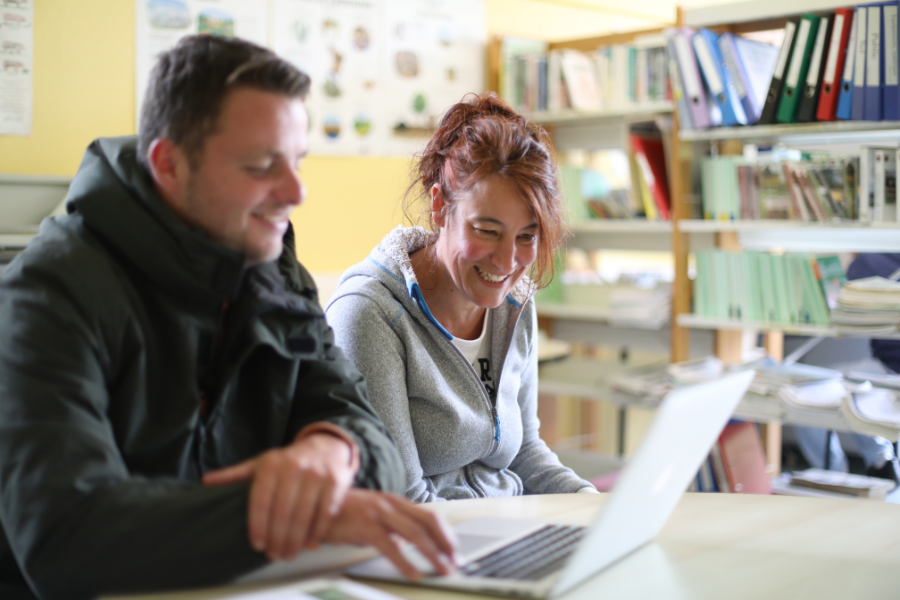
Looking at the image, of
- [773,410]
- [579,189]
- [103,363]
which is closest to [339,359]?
[103,363]

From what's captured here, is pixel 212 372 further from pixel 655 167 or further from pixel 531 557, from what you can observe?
pixel 655 167

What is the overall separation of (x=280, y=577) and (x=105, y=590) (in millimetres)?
169

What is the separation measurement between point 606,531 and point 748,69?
8.91ft

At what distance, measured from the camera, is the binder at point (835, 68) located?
2838mm

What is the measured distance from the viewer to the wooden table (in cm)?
89

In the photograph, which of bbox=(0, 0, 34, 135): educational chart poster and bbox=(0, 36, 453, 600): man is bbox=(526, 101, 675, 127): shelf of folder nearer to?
bbox=(0, 0, 34, 135): educational chart poster

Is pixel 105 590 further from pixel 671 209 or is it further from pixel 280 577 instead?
pixel 671 209

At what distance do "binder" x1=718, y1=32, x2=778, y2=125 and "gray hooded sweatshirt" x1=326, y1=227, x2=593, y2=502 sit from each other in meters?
1.82

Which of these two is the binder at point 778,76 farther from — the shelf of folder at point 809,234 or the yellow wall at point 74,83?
the yellow wall at point 74,83

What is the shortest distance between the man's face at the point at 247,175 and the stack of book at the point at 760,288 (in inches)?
96.9

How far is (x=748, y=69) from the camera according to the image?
3.14m

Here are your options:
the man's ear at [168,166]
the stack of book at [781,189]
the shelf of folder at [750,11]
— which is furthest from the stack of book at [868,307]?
the man's ear at [168,166]

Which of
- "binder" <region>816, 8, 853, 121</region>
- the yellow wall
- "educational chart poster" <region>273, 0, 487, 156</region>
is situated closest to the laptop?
the yellow wall

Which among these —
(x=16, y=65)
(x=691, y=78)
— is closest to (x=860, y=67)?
(x=691, y=78)
